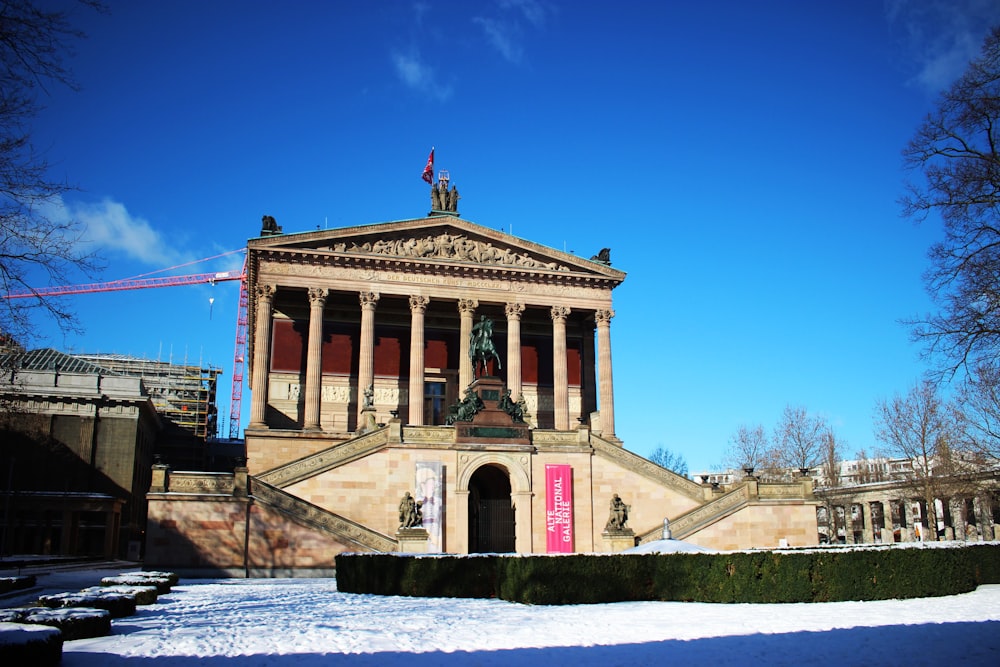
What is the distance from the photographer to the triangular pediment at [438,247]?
53.3m

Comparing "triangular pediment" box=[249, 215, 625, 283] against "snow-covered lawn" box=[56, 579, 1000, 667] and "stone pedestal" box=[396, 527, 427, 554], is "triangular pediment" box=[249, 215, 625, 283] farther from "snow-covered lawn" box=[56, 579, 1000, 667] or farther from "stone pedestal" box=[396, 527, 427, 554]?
"snow-covered lawn" box=[56, 579, 1000, 667]

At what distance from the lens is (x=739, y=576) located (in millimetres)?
21234

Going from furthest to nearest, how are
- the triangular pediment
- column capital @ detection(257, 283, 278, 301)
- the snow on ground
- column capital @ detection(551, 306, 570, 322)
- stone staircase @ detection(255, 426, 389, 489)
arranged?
column capital @ detection(551, 306, 570, 322) < the triangular pediment < column capital @ detection(257, 283, 278, 301) < stone staircase @ detection(255, 426, 389, 489) < the snow on ground

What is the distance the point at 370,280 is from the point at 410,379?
6970 mm

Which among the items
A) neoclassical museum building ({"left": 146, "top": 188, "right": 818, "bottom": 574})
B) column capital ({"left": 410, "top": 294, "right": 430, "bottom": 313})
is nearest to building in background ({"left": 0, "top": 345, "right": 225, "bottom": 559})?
neoclassical museum building ({"left": 146, "top": 188, "right": 818, "bottom": 574})

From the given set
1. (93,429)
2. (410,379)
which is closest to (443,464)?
(410,379)

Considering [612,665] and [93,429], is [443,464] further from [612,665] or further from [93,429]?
[93,429]

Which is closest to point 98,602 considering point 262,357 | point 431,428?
point 431,428

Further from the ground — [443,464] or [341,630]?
[443,464]

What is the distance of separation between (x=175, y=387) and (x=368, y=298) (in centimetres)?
5650

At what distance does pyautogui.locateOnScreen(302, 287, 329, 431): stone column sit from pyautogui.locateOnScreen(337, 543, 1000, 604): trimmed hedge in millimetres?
30495

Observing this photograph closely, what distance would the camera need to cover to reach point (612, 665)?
13234 mm

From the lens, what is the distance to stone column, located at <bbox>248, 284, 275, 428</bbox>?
50.2 meters

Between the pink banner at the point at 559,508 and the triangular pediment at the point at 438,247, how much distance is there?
60.4 feet
